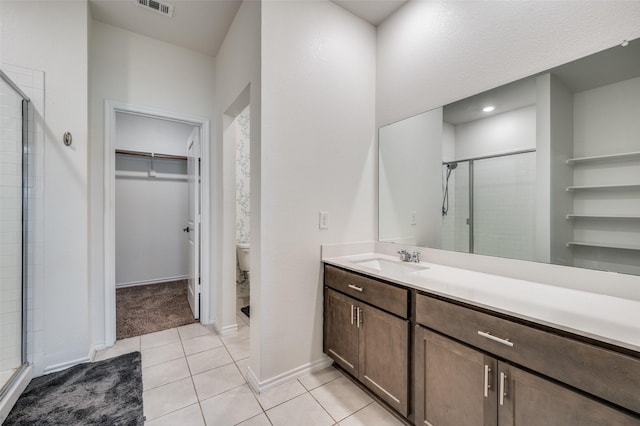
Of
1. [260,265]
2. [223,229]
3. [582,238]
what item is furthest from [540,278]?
[223,229]

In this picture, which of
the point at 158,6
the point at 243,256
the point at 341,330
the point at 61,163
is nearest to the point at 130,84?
the point at 158,6

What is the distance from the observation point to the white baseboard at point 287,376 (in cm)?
176

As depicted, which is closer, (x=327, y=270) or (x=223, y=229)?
(x=327, y=270)

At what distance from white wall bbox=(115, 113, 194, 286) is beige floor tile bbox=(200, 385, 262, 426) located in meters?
3.17

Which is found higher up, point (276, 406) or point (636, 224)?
point (636, 224)

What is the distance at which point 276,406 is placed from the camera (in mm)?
1639

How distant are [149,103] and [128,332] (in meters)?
2.23

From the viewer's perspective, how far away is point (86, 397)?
1.71 metres

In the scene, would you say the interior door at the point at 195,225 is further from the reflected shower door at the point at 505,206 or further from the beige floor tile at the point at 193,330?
the reflected shower door at the point at 505,206

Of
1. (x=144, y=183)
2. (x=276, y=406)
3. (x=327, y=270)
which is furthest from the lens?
(x=144, y=183)

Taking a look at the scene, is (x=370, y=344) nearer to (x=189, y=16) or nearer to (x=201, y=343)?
(x=201, y=343)

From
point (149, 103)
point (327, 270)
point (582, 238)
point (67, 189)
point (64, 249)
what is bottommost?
point (327, 270)

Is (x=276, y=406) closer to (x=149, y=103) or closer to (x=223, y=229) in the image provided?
(x=223, y=229)

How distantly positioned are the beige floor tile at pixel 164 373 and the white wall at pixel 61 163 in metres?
0.60
